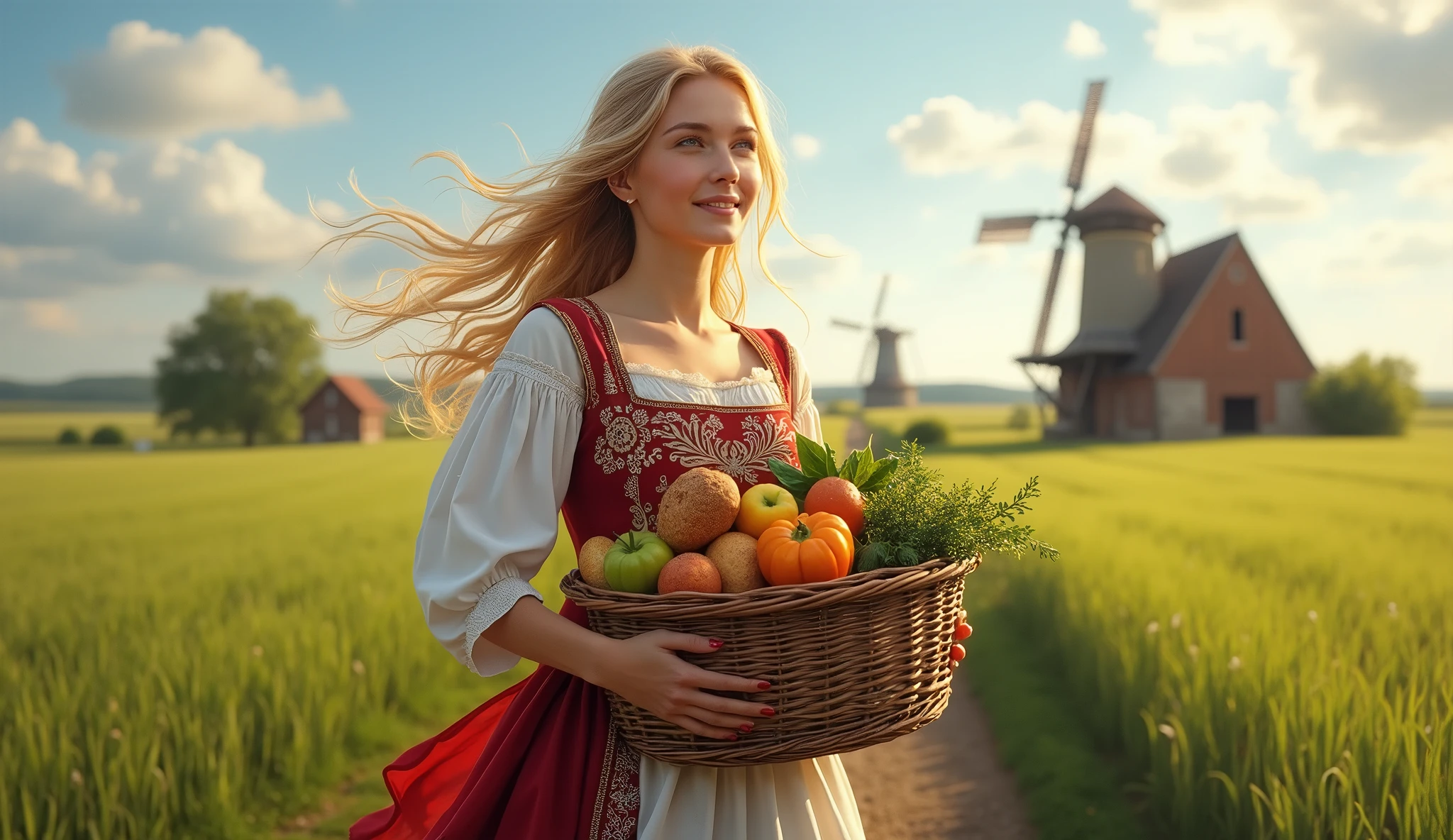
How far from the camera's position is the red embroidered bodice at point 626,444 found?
6.35 feet

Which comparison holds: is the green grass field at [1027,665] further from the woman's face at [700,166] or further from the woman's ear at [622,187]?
the woman's ear at [622,187]

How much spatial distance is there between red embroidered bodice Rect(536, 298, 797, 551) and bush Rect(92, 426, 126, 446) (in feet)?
175

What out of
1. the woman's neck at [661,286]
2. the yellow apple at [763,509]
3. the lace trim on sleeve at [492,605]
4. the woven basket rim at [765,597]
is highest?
the woman's neck at [661,286]

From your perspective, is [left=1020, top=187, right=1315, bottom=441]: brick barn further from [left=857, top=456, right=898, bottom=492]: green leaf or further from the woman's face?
[left=857, top=456, right=898, bottom=492]: green leaf

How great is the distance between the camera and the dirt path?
4.16 meters

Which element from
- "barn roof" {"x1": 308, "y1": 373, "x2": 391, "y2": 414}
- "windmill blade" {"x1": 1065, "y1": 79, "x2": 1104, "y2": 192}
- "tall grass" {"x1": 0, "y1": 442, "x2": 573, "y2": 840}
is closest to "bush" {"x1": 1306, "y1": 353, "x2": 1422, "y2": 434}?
"windmill blade" {"x1": 1065, "y1": 79, "x2": 1104, "y2": 192}

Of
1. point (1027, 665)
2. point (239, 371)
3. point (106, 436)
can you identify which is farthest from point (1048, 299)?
point (106, 436)

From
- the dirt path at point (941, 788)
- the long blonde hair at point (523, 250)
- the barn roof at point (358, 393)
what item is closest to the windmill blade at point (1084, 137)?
the dirt path at point (941, 788)

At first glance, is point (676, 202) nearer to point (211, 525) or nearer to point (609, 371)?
point (609, 371)

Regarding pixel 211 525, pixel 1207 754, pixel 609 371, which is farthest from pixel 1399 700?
pixel 211 525

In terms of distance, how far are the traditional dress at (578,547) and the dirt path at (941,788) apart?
248 cm

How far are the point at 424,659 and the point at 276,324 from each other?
4920 centimetres

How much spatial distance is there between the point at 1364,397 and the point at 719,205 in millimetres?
30893

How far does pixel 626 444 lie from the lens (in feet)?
6.38
